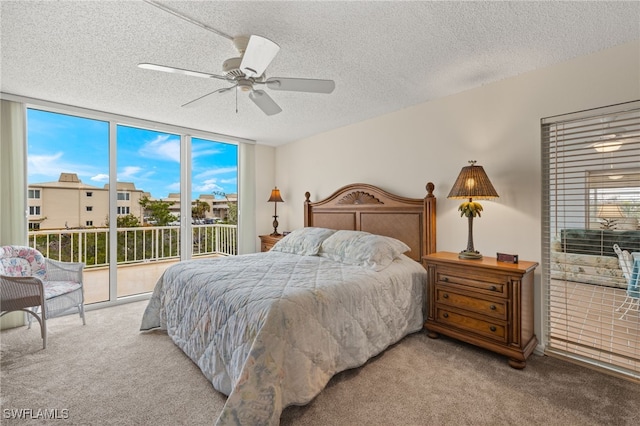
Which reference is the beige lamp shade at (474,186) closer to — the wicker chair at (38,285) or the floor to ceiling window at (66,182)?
the wicker chair at (38,285)

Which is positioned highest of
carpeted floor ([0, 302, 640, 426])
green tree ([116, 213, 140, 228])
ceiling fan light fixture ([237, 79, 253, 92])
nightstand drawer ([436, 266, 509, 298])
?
ceiling fan light fixture ([237, 79, 253, 92])

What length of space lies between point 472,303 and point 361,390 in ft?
3.83

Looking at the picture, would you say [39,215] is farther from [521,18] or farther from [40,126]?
[521,18]

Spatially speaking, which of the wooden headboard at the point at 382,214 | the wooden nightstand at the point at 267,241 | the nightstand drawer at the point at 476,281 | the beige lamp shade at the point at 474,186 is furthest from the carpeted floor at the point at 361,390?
the wooden nightstand at the point at 267,241

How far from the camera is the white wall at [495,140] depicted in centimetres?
220

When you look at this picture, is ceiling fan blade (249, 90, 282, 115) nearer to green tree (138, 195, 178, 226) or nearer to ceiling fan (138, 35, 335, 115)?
ceiling fan (138, 35, 335, 115)

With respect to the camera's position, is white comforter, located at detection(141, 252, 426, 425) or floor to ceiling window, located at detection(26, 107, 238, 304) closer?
white comforter, located at detection(141, 252, 426, 425)

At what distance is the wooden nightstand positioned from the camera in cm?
447

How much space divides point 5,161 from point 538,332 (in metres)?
5.22

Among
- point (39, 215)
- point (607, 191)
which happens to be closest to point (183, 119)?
point (39, 215)

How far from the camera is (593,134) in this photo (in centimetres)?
228

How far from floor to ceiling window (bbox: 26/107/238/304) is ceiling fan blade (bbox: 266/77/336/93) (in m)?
2.68

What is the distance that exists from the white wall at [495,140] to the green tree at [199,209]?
2.49 metres

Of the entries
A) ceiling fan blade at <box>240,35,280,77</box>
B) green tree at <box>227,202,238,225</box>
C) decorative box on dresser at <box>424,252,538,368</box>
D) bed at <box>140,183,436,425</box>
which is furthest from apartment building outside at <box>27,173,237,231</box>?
decorative box on dresser at <box>424,252,538,368</box>
